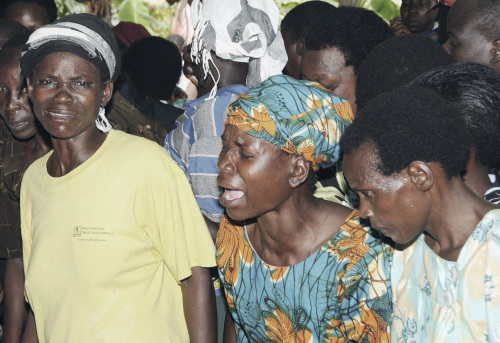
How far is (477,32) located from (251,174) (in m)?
1.59

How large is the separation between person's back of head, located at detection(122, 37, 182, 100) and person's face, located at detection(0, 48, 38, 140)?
75.5 inches

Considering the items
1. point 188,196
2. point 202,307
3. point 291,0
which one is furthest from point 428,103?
point 291,0

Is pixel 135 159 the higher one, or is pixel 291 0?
pixel 135 159

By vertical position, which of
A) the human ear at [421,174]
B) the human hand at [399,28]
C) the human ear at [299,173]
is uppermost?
the human ear at [421,174]

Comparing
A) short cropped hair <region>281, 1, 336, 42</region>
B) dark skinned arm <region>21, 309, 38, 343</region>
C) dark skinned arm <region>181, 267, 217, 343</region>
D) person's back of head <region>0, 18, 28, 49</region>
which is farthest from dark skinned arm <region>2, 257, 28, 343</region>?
short cropped hair <region>281, 1, 336, 42</region>

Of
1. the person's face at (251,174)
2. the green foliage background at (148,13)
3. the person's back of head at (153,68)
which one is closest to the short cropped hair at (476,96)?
the person's face at (251,174)

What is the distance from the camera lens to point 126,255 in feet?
7.54

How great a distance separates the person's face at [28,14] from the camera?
520 cm

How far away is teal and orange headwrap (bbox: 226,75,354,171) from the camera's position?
2238 millimetres

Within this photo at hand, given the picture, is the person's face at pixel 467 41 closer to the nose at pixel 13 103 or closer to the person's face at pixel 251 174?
the person's face at pixel 251 174

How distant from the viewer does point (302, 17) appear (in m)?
4.25

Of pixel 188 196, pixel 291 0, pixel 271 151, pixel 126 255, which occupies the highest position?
pixel 271 151

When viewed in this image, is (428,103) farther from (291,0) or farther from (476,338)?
(291,0)

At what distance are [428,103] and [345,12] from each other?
1.47m
